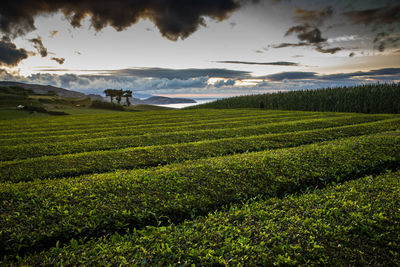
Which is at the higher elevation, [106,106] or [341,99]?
[341,99]

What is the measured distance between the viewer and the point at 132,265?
11.9 feet

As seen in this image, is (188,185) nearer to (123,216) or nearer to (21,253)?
(123,216)

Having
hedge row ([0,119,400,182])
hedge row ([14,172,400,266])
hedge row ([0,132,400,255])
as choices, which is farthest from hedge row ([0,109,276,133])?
hedge row ([14,172,400,266])

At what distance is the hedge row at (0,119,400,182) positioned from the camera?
26.1 ft

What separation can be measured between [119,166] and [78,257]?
187 inches

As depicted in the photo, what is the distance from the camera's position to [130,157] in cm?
935

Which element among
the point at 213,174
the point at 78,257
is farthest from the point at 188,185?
the point at 78,257

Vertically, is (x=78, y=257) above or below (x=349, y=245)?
below

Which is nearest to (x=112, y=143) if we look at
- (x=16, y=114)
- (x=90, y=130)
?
(x=90, y=130)

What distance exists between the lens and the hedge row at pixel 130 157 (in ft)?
26.1

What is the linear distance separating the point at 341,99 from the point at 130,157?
116 ft

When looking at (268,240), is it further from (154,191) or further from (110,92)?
(110,92)

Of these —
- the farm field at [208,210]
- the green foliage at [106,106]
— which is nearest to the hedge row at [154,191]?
the farm field at [208,210]

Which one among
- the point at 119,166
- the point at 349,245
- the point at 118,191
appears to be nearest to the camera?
the point at 349,245
